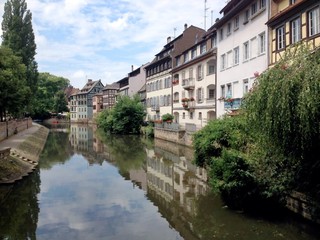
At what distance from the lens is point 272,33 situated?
68.1ft

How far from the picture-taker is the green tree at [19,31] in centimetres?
4875

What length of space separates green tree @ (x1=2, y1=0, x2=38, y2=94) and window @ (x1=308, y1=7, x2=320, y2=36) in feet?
133

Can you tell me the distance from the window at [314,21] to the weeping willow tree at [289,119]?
19.0 feet

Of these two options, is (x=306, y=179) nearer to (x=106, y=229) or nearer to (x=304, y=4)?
(x=106, y=229)

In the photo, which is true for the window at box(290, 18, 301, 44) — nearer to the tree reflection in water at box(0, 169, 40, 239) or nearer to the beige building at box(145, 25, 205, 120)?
the tree reflection in water at box(0, 169, 40, 239)

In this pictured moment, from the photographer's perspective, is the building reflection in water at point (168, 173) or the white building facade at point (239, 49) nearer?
the building reflection in water at point (168, 173)

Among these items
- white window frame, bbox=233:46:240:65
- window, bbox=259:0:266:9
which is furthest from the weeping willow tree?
white window frame, bbox=233:46:240:65

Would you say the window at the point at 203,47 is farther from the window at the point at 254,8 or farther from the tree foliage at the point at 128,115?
the tree foliage at the point at 128,115

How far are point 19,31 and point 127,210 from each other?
42.0m

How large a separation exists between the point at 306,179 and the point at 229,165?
260 cm

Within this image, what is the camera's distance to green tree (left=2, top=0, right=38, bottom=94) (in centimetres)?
4875

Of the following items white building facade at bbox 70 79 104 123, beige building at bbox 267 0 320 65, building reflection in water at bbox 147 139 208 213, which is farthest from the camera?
white building facade at bbox 70 79 104 123

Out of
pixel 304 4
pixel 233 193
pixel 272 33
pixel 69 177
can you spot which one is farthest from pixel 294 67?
pixel 69 177

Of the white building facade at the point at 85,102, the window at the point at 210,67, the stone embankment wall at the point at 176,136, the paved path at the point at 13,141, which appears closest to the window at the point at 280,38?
the stone embankment wall at the point at 176,136
